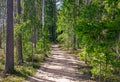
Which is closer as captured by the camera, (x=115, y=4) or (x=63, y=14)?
(x=115, y=4)

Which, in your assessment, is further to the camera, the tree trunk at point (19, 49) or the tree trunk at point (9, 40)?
the tree trunk at point (19, 49)

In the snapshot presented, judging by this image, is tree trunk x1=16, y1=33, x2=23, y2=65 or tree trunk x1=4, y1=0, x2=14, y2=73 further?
tree trunk x1=16, y1=33, x2=23, y2=65

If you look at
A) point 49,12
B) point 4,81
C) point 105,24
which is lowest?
point 4,81

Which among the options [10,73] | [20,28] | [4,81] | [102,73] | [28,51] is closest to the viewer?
[102,73]

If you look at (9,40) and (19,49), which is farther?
(19,49)

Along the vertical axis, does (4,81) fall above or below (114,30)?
below

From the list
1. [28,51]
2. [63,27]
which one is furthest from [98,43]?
[63,27]

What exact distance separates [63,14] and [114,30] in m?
23.1

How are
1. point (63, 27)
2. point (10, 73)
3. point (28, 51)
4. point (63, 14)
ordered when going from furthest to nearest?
point (63, 27)
point (63, 14)
point (28, 51)
point (10, 73)

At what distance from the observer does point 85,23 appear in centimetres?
970

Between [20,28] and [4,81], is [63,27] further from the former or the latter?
[4,81]

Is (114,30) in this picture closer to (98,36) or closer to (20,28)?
(98,36)

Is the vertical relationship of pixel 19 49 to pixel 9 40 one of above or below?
below

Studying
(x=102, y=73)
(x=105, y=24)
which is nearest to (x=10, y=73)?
(x=102, y=73)
